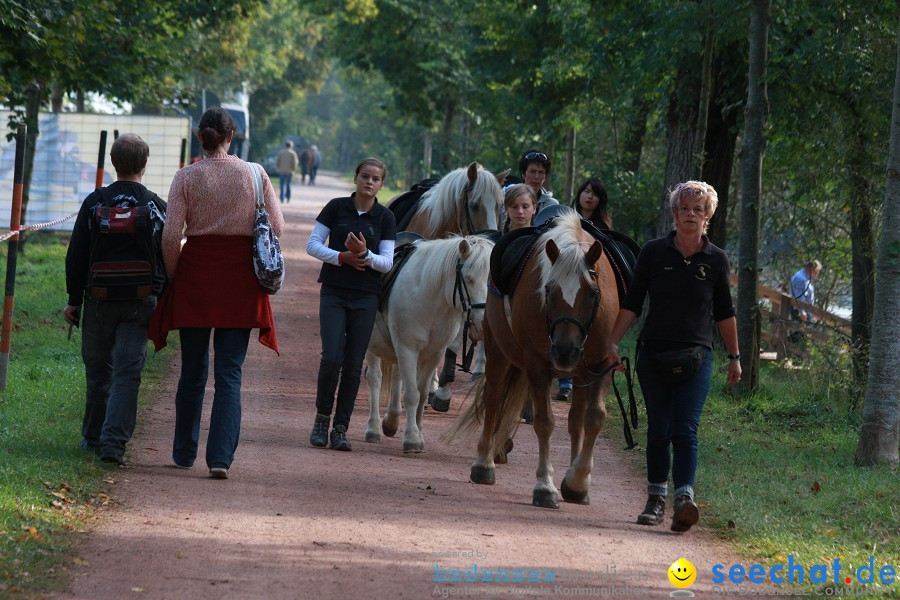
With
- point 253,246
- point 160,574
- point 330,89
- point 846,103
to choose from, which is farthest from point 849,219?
point 330,89

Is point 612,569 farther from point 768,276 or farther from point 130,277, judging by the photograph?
point 768,276

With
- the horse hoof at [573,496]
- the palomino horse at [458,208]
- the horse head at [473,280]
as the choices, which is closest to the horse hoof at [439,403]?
the palomino horse at [458,208]

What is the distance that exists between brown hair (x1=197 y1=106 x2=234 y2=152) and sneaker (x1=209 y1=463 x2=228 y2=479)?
1.93 meters

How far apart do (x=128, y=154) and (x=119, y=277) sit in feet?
2.46

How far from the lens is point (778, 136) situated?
1473 cm

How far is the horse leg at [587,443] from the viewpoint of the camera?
7.32 m

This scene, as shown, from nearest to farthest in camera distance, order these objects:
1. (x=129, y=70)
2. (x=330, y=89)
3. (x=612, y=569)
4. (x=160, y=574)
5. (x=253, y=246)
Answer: (x=160, y=574) < (x=612, y=569) < (x=253, y=246) < (x=129, y=70) < (x=330, y=89)

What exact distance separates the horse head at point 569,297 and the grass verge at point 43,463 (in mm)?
2699

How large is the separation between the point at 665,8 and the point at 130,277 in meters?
8.21

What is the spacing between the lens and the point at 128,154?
23.6 ft

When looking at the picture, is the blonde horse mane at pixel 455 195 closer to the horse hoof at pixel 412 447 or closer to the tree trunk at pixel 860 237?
the horse hoof at pixel 412 447

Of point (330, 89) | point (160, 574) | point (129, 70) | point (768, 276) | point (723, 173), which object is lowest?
point (160, 574)

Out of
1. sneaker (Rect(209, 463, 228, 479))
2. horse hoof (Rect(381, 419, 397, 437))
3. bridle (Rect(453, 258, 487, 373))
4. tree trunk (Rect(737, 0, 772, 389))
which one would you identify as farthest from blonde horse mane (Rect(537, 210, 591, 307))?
tree trunk (Rect(737, 0, 772, 389))

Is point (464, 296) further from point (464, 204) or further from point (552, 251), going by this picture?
point (464, 204)
